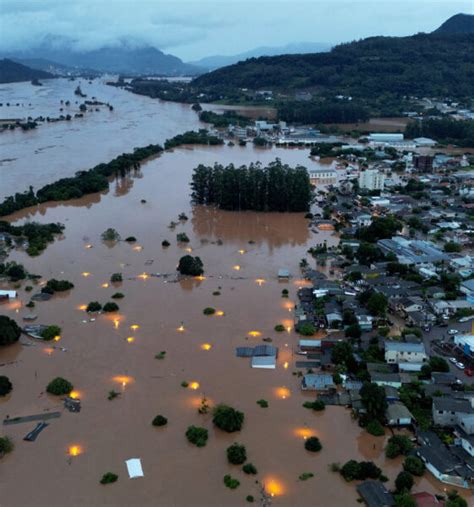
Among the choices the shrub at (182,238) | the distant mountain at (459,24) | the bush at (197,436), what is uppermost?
the distant mountain at (459,24)

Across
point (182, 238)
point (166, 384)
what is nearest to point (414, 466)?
point (166, 384)

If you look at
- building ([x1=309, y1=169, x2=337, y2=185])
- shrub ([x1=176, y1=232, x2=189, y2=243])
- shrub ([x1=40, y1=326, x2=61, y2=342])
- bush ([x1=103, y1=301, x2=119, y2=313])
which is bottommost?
shrub ([x1=40, y1=326, x2=61, y2=342])

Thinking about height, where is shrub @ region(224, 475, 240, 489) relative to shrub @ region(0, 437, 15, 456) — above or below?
below

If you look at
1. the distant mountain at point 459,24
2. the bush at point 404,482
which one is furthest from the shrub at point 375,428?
the distant mountain at point 459,24

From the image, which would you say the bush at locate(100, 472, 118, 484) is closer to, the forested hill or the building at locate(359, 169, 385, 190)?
the building at locate(359, 169, 385, 190)

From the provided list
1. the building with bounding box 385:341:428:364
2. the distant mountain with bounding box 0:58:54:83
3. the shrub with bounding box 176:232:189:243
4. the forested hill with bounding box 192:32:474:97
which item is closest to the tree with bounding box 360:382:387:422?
the building with bounding box 385:341:428:364

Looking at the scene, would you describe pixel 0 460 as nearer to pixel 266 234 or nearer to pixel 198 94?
pixel 266 234

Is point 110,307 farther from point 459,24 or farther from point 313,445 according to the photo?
point 459,24

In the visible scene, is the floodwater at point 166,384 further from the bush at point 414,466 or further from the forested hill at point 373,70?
the forested hill at point 373,70
